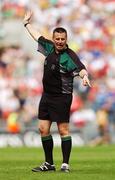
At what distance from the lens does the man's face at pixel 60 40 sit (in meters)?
8.88

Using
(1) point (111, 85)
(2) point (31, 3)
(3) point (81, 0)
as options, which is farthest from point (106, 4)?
(1) point (111, 85)

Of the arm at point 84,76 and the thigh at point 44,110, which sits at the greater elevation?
the arm at point 84,76

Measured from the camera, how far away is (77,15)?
26.0 m

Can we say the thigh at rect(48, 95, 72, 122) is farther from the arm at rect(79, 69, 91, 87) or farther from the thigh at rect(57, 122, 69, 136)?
the arm at rect(79, 69, 91, 87)

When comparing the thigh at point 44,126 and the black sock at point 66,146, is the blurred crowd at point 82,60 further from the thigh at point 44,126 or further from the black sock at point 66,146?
the black sock at point 66,146

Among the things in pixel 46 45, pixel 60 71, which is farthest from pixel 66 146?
pixel 46 45

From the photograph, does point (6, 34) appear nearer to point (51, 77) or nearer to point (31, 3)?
point (31, 3)

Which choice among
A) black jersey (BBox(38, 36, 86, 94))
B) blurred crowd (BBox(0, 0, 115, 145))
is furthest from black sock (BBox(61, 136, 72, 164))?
blurred crowd (BBox(0, 0, 115, 145))

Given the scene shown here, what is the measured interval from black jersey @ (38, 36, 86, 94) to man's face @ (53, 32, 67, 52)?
0.29 feet

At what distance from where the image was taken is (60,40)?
891 centimetres

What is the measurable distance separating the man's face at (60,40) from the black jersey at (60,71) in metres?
0.09

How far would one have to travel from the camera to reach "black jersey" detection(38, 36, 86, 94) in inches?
352

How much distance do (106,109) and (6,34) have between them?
19.6 feet

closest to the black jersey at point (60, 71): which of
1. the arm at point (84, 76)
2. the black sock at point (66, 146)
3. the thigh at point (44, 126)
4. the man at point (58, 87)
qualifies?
the man at point (58, 87)
